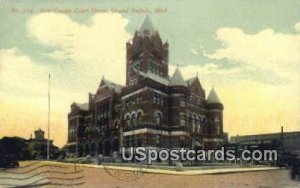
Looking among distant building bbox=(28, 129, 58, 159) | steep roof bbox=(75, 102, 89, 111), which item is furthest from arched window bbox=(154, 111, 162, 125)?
distant building bbox=(28, 129, 58, 159)

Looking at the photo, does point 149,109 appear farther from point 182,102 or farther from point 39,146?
point 39,146

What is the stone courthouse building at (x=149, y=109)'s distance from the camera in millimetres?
2168

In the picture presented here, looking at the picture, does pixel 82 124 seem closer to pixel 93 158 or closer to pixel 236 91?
pixel 93 158

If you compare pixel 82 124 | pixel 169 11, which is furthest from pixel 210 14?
pixel 82 124

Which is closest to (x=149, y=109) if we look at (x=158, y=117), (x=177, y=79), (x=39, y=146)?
(x=158, y=117)

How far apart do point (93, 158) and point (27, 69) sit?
0.43 meters

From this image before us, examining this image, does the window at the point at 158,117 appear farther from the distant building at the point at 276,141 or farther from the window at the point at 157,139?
the distant building at the point at 276,141

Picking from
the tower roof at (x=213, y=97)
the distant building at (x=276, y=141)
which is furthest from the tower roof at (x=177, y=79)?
the distant building at (x=276, y=141)

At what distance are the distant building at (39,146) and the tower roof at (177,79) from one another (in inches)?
20.7

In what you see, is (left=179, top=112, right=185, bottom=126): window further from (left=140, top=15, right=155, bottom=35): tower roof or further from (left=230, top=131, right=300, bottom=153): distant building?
(left=140, top=15, right=155, bottom=35): tower roof

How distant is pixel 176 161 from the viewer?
7.02ft

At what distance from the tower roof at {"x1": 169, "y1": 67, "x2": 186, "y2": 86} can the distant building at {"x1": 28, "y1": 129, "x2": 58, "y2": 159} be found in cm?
53

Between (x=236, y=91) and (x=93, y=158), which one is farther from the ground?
(x=236, y=91)

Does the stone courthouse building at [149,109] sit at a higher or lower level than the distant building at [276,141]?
higher
